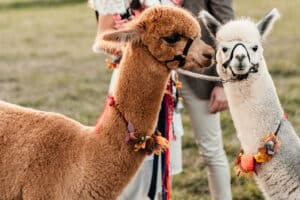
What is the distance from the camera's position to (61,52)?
11.9m

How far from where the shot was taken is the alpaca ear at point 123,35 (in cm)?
357

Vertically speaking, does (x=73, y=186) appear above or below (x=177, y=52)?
below

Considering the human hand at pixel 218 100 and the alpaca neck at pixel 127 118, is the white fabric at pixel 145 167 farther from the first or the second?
the alpaca neck at pixel 127 118

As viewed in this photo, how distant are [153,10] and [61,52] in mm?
8399

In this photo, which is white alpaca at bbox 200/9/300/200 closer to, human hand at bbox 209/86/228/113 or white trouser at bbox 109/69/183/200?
human hand at bbox 209/86/228/113

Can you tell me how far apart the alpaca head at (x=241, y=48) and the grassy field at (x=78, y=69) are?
79.9 inches

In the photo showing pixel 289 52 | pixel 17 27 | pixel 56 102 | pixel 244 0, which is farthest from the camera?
pixel 244 0

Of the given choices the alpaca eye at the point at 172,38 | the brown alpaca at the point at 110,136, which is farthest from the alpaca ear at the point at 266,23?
the alpaca eye at the point at 172,38

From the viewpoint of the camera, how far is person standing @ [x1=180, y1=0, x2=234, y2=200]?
4492 mm

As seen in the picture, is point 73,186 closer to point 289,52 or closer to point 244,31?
point 244,31

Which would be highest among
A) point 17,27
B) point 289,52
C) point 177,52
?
point 177,52

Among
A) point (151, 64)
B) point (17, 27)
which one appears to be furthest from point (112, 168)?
point (17, 27)

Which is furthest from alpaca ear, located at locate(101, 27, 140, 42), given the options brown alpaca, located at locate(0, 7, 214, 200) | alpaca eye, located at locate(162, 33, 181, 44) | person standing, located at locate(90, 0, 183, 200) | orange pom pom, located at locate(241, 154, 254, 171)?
orange pom pom, located at locate(241, 154, 254, 171)

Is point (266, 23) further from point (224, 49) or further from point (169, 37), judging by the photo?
point (169, 37)
